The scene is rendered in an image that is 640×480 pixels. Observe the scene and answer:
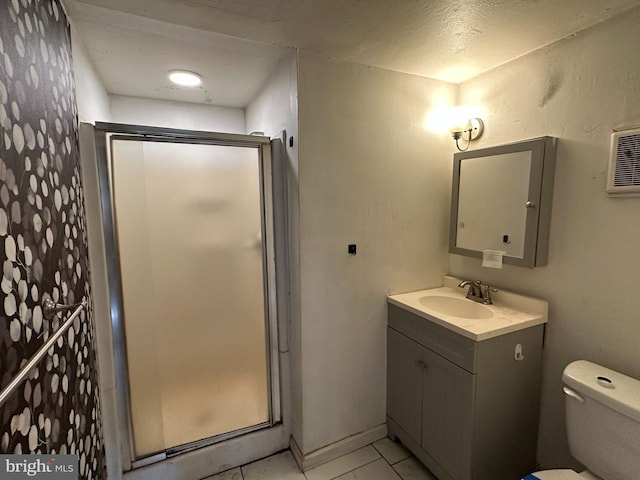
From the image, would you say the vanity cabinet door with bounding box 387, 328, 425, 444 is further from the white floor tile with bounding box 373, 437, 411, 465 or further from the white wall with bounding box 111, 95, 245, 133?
the white wall with bounding box 111, 95, 245, 133

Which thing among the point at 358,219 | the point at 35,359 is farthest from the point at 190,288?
the point at 358,219

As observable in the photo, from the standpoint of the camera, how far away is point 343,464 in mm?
1781

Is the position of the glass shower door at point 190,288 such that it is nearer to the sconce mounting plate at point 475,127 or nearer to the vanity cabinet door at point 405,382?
the vanity cabinet door at point 405,382

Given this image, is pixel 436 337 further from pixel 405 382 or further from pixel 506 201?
pixel 506 201

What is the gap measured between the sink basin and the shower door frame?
3.10 feet

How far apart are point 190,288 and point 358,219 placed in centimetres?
99

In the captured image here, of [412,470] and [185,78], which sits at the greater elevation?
[185,78]

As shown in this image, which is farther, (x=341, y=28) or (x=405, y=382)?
(x=405, y=382)

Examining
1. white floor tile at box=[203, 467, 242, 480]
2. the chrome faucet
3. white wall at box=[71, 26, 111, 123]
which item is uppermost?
white wall at box=[71, 26, 111, 123]

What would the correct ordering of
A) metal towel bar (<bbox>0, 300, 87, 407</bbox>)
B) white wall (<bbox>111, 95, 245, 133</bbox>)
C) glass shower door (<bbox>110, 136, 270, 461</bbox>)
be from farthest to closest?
white wall (<bbox>111, 95, 245, 133</bbox>)
glass shower door (<bbox>110, 136, 270, 461</bbox>)
metal towel bar (<bbox>0, 300, 87, 407</bbox>)


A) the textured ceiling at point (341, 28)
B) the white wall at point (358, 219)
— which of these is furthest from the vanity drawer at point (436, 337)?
the textured ceiling at point (341, 28)

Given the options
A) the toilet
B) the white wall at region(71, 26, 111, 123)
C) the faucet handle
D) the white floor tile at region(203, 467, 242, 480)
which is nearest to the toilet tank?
the toilet

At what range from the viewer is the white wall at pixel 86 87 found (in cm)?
135

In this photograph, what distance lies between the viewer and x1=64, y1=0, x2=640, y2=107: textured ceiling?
1.19m
